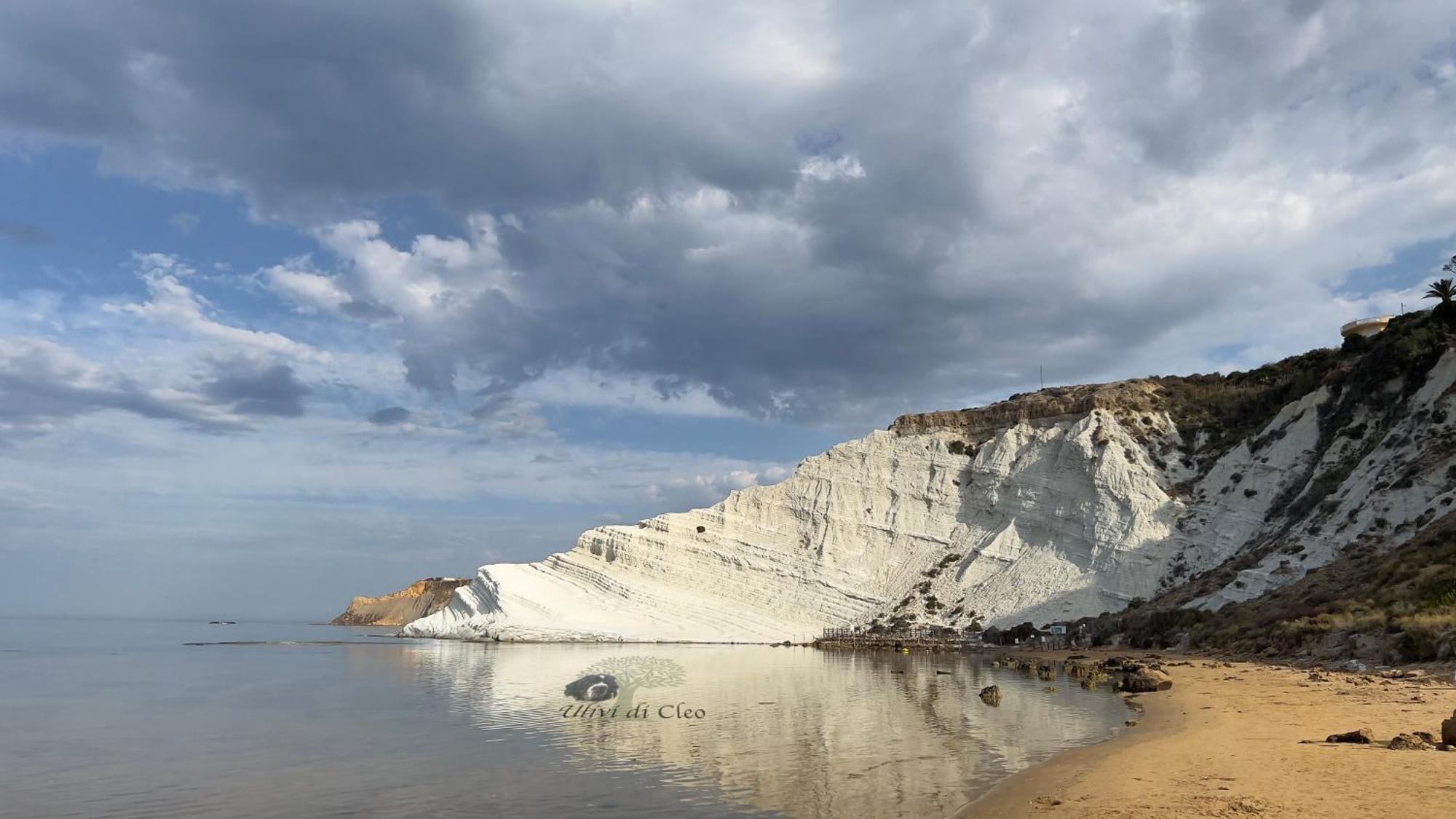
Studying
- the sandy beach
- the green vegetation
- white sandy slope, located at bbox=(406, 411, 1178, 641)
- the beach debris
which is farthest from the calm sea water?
white sandy slope, located at bbox=(406, 411, 1178, 641)

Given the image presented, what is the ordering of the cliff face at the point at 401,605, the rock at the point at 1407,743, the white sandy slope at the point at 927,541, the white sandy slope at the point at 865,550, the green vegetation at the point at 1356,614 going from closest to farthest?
1. the rock at the point at 1407,743
2. the green vegetation at the point at 1356,614
3. the white sandy slope at the point at 927,541
4. the white sandy slope at the point at 865,550
5. the cliff face at the point at 401,605

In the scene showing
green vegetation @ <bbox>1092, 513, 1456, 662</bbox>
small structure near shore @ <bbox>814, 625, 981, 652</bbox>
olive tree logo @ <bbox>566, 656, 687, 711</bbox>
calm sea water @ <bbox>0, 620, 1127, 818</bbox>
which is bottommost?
calm sea water @ <bbox>0, 620, 1127, 818</bbox>

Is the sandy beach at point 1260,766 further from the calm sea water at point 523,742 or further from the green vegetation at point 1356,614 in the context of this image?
the green vegetation at point 1356,614

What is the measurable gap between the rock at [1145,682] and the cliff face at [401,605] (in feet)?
351

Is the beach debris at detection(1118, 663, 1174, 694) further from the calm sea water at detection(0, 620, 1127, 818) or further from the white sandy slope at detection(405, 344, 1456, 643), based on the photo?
the white sandy slope at detection(405, 344, 1456, 643)

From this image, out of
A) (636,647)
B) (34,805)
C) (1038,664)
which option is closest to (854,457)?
(636,647)

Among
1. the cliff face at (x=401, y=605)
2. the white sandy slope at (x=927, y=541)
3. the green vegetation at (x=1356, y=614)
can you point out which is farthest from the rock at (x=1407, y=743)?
the cliff face at (x=401, y=605)

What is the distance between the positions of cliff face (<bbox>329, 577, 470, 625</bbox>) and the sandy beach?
113797 mm

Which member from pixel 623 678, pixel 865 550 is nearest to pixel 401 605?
pixel 865 550

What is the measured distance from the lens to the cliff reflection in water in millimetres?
11656

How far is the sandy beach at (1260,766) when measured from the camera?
8.52 m

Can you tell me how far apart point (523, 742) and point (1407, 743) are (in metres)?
12.9

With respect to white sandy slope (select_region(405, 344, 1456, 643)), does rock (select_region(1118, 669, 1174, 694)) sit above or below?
below

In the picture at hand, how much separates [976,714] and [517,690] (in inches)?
503
